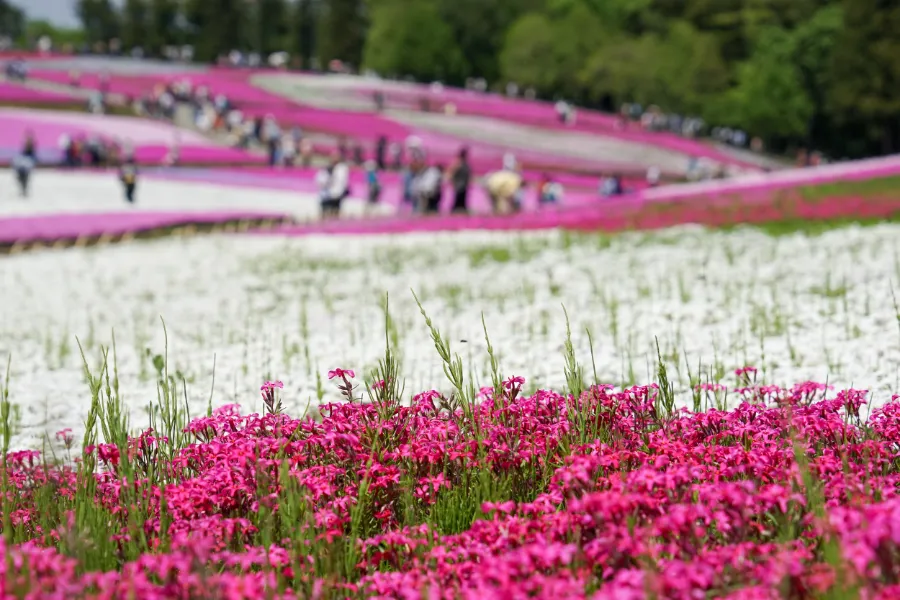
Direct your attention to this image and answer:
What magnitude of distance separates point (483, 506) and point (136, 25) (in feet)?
457

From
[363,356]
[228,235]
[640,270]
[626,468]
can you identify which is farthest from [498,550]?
[228,235]

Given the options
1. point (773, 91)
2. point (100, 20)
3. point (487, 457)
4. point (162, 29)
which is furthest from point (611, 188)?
point (100, 20)

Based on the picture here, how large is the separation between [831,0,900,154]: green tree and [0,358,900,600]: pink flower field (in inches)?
2538

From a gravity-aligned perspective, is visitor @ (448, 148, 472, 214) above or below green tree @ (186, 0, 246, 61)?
below

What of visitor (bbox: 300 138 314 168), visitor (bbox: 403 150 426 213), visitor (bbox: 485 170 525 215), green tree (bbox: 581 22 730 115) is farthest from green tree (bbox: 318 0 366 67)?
visitor (bbox: 485 170 525 215)

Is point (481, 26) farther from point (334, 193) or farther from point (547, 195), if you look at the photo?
point (334, 193)

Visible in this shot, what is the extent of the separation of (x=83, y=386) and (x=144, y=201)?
28325mm

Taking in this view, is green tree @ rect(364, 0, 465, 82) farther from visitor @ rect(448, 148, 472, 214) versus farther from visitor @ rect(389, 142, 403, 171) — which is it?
visitor @ rect(448, 148, 472, 214)

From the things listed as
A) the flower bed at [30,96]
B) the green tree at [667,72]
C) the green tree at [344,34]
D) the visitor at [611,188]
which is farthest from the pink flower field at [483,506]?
the green tree at [344,34]

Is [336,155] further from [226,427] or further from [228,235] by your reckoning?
[226,427]

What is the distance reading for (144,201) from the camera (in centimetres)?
3844

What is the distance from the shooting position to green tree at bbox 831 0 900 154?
219ft

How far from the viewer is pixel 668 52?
81312 mm

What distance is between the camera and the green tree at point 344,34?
113812 millimetres
